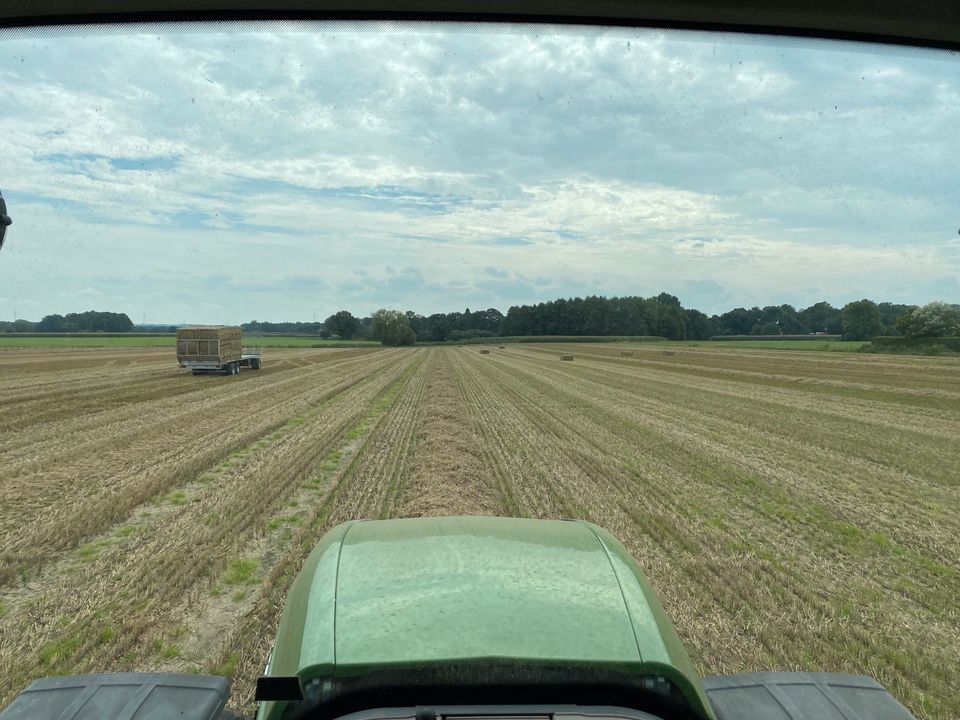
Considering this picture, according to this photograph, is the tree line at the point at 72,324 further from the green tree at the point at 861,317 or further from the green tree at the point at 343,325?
the green tree at the point at 343,325

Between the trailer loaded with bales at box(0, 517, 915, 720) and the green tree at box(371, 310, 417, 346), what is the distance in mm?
59832

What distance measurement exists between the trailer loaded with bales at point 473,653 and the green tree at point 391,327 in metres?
59.8

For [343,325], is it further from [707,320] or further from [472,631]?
[472,631]

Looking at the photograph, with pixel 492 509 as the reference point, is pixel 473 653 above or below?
above

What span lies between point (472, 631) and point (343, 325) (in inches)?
1804

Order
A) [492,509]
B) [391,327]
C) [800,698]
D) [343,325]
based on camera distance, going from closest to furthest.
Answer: [800,698] < [492,509] < [343,325] < [391,327]

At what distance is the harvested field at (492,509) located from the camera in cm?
365

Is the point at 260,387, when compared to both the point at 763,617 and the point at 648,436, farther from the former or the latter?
the point at 763,617

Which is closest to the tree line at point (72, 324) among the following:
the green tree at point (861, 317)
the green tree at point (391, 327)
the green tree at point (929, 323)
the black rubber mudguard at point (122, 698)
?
the black rubber mudguard at point (122, 698)

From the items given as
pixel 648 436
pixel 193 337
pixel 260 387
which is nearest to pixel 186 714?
pixel 648 436

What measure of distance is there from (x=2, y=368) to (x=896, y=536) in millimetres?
31342

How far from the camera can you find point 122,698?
1750mm

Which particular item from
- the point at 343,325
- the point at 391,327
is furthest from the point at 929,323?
the point at 391,327

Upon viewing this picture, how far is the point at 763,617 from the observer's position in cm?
400
